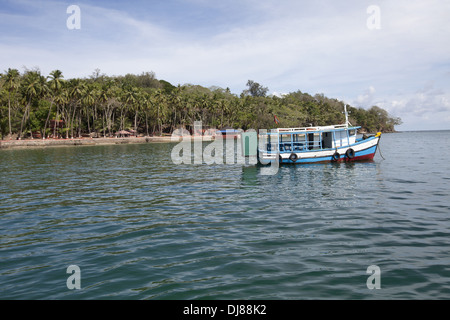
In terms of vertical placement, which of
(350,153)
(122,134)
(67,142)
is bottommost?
(350,153)

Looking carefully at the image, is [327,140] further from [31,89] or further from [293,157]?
[31,89]

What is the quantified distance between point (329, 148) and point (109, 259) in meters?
29.9

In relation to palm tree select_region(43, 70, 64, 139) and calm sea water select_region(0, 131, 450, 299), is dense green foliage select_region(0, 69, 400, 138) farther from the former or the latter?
calm sea water select_region(0, 131, 450, 299)

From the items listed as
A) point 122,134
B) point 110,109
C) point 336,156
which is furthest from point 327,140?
point 110,109

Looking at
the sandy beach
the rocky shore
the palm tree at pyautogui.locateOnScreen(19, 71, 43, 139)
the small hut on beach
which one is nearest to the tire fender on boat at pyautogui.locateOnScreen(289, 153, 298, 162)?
the sandy beach

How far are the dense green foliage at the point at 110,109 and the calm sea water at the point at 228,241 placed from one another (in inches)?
2594

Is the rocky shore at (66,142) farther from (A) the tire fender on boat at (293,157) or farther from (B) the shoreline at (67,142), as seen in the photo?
(A) the tire fender on boat at (293,157)

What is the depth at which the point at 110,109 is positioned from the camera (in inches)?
4126

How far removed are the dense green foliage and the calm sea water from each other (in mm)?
65888

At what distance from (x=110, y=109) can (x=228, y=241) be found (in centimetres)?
10237

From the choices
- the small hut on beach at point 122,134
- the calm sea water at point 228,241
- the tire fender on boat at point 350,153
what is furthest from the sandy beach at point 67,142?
the tire fender on boat at point 350,153

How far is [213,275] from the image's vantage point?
28.6ft

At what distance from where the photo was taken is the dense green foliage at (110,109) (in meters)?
85.8
